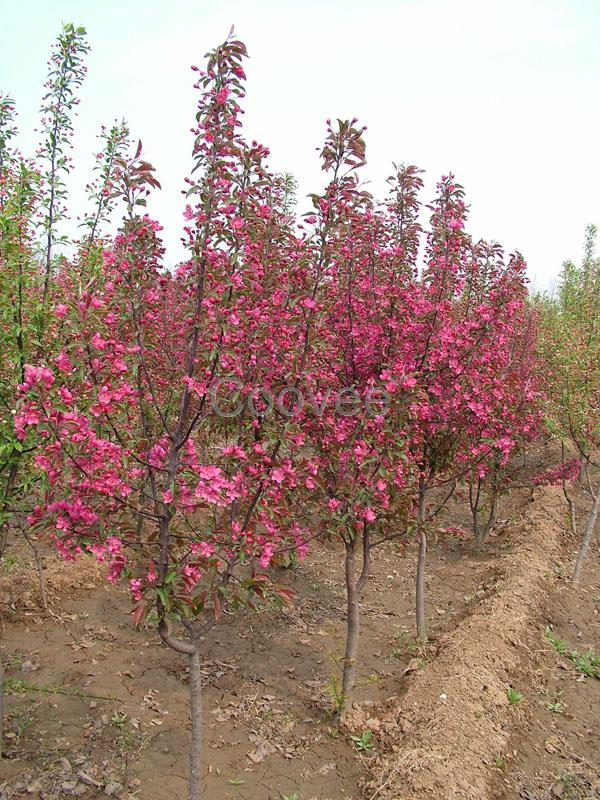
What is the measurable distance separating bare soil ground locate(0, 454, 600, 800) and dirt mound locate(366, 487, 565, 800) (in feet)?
0.05

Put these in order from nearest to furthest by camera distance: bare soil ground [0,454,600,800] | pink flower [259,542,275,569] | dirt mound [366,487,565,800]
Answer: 1. pink flower [259,542,275,569]
2. dirt mound [366,487,565,800]
3. bare soil ground [0,454,600,800]

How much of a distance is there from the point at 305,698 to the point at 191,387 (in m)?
3.77

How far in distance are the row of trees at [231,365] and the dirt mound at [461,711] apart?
0.72 m

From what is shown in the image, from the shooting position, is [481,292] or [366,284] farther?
[481,292]

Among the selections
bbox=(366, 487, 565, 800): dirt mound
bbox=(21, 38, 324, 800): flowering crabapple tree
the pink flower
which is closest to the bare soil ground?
bbox=(366, 487, 565, 800): dirt mound

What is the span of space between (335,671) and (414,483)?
2171 mm

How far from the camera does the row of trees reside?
2.95 m

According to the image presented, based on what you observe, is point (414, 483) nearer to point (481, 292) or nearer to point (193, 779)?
point (481, 292)

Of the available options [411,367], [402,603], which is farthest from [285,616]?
[411,367]

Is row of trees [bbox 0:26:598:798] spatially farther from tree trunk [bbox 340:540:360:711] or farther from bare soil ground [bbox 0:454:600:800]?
bare soil ground [bbox 0:454:600:800]

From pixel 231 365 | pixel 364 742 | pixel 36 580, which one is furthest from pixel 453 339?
pixel 36 580

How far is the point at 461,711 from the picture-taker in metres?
4.61

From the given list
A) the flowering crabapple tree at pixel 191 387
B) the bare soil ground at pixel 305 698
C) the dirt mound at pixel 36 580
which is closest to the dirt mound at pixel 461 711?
the bare soil ground at pixel 305 698

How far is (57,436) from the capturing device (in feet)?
8.55
